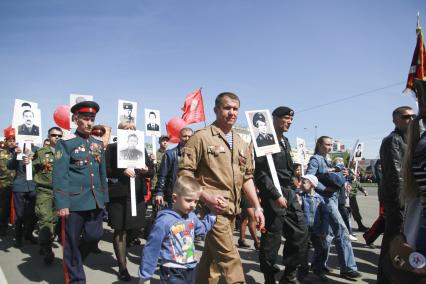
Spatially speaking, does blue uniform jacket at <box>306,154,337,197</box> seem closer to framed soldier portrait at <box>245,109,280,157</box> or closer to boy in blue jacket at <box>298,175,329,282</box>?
boy in blue jacket at <box>298,175,329,282</box>

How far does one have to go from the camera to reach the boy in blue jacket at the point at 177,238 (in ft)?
9.63

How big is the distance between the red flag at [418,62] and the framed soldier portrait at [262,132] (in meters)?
3.65

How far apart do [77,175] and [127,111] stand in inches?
86.4

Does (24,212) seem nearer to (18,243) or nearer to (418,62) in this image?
(18,243)

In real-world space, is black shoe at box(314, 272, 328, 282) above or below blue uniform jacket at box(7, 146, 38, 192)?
below

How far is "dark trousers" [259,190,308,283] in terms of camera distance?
4.45 metres

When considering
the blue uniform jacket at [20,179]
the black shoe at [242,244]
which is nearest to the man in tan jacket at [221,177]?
the black shoe at [242,244]

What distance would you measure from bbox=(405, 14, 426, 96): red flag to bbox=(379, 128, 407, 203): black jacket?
294cm

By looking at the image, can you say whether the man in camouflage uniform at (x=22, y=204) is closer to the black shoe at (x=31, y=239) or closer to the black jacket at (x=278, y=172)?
the black shoe at (x=31, y=239)

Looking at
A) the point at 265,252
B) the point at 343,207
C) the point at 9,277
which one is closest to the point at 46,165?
the point at 9,277

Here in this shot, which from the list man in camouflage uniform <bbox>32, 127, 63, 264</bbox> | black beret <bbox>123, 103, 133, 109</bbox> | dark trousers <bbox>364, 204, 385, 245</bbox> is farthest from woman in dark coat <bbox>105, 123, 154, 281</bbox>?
dark trousers <bbox>364, 204, 385, 245</bbox>

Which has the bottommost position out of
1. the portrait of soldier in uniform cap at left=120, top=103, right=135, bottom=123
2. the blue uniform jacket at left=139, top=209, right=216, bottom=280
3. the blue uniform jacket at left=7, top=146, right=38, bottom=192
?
the blue uniform jacket at left=139, top=209, right=216, bottom=280

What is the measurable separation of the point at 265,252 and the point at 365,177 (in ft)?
157

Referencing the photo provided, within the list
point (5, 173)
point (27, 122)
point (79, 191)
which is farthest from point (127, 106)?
point (5, 173)
